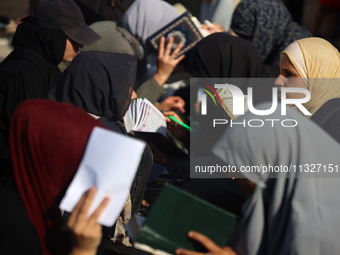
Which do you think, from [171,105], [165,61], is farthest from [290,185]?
[165,61]

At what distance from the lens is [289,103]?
288 cm

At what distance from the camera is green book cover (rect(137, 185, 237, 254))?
160 cm

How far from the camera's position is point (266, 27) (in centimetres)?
402

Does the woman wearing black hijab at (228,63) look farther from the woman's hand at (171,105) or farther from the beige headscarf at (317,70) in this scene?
the beige headscarf at (317,70)

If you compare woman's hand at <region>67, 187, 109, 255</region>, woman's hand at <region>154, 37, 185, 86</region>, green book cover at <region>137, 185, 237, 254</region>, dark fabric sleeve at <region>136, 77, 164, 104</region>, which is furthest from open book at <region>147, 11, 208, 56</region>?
woman's hand at <region>67, 187, 109, 255</region>

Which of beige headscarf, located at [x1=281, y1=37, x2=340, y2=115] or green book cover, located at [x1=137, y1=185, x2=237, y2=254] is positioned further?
beige headscarf, located at [x1=281, y1=37, x2=340, y2=115]

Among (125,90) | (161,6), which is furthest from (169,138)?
(161,6)

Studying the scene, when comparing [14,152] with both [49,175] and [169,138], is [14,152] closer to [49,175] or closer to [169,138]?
[49,175]

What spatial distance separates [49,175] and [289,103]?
5.74 feet

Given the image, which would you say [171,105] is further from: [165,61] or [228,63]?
[228,63]

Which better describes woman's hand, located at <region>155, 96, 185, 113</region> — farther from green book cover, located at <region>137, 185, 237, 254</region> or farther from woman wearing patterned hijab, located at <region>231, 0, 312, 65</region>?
green book cover, located at <region>137, 185, 237, 254</region>

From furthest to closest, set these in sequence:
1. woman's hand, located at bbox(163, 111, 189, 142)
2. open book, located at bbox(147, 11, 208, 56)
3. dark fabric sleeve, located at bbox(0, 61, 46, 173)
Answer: open book, located at bbox(147, 11, 208, 56) → woman's hand, located at bbox(163, 111, 189, 142) → dark fabric sleeve, located at bbox(0, 61, 46, 173)

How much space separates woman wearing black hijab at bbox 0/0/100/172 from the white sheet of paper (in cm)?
130

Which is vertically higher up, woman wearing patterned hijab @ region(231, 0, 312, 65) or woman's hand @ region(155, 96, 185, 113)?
woman wearing patterned hijab @ region(231, 0, 312, 65)
